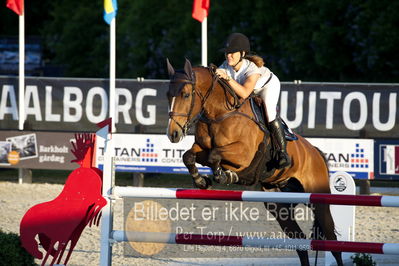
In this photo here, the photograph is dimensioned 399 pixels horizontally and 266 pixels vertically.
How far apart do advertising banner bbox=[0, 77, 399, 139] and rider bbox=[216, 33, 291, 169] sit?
5.60 metres

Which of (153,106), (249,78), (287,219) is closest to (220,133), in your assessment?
(249,78)

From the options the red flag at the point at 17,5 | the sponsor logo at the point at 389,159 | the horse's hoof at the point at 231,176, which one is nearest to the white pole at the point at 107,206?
the horse's hoof at the point at 231,176

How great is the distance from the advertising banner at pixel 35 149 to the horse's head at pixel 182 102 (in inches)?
287

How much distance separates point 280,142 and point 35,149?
24.5 ft

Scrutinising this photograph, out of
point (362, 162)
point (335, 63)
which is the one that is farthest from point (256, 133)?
point (335, 63)

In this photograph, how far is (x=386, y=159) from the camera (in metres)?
11.6

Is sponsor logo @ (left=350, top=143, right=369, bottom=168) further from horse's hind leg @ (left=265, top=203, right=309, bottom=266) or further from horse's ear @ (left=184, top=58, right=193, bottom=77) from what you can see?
horse's ear @ (left=184, top=58, right=193, bottom=77)

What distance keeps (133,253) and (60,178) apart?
267 inches

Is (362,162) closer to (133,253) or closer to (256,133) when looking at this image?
(133,253)

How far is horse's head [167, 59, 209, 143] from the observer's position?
18.6 ft

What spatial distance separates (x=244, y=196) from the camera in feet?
17.8

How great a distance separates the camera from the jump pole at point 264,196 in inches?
202

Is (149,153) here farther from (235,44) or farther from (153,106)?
(235,44)

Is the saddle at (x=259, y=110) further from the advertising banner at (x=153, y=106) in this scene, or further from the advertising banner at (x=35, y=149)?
the advertising banner at (x=35, y=149)
